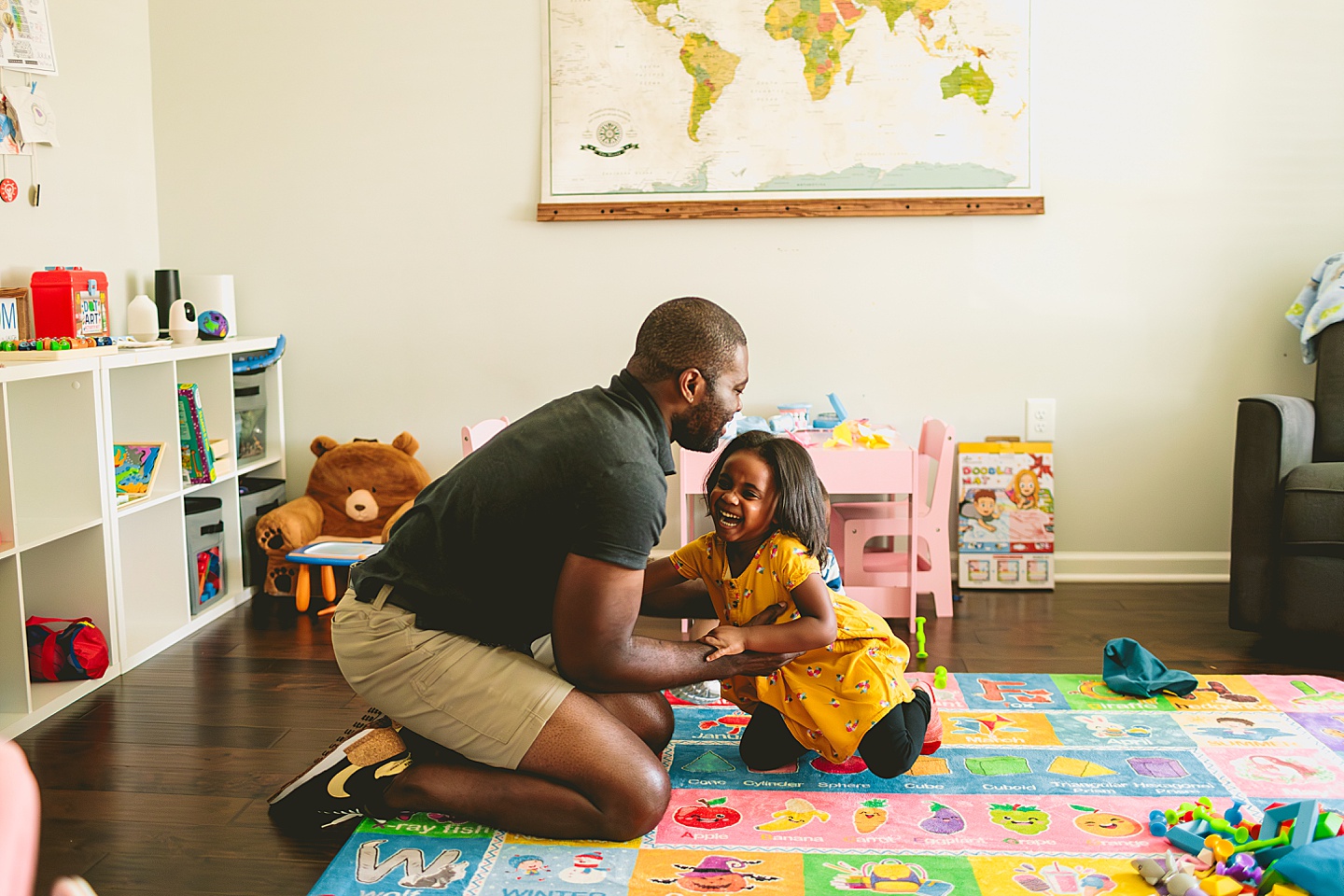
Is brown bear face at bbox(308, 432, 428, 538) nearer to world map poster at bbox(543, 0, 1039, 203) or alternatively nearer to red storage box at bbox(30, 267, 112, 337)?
red storage box at bbox(30, 267, 112, 337)

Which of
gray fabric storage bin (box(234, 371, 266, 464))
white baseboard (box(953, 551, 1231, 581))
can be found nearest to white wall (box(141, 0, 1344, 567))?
white baseboard (box(953, 551, 1231, 581))

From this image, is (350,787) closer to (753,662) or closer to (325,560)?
(753,662)

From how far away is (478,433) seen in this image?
125 inches

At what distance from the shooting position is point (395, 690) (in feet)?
6.27

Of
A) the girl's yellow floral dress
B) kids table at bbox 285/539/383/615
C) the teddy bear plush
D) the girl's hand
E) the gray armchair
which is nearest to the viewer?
the girl's hand

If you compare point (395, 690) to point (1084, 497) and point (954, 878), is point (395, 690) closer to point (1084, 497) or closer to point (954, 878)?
point (954, 878)

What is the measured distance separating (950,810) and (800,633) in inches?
15.6

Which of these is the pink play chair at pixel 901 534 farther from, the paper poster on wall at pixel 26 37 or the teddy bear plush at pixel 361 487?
the paper poster on wall at pixel 26 37

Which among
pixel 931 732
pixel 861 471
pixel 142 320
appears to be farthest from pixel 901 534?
pixel 142 320

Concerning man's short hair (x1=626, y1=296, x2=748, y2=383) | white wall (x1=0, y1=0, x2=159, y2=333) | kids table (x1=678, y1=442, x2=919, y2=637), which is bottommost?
kids table (x1=678, y1=442, x2=919, y2=637)

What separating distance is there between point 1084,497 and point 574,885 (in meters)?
2.40

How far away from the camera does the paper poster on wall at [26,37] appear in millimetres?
2852

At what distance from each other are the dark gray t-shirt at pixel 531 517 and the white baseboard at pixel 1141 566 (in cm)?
201

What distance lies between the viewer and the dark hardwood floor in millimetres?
1855
